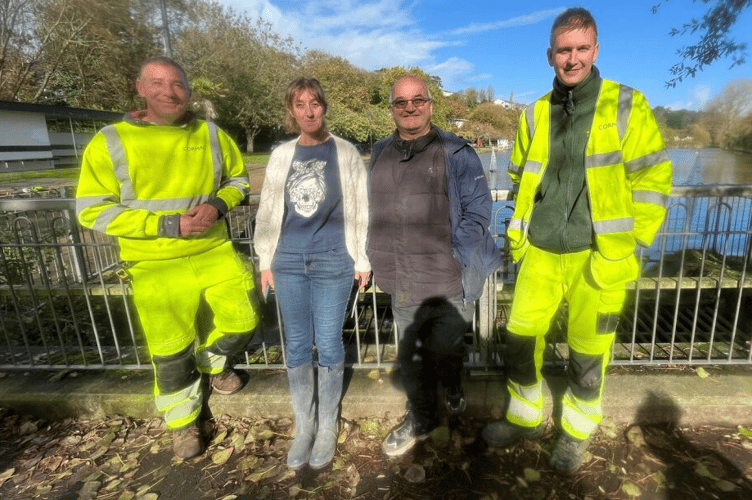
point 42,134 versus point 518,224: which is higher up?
point 42,134

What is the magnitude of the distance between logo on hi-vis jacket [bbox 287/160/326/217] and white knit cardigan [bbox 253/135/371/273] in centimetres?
Result: 8

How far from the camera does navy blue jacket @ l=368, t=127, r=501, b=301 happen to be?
7.27ft

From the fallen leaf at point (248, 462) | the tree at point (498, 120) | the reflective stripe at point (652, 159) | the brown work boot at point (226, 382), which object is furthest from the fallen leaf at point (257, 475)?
the tree at point (498, 120)

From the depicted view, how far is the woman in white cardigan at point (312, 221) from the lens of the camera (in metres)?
2.38

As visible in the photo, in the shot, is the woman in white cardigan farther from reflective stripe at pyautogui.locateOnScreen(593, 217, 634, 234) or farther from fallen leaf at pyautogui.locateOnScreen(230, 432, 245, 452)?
reflective stripe at pyautogui.locateOnScreen(593, 217, 634, 234)

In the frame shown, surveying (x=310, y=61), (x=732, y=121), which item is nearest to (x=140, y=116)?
(x=732, y=121)

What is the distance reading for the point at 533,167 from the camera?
2.25 metres

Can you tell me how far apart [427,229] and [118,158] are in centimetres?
167

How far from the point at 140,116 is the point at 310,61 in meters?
50.8

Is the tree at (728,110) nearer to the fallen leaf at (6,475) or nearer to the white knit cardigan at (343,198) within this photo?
the white knit cardigan at (343,198)

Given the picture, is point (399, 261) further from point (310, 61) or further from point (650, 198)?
point (310, 61)

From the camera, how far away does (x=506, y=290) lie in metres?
4.91

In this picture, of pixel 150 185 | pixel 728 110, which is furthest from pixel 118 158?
pixel 728 110

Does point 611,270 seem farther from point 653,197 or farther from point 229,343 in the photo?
point 229,343
